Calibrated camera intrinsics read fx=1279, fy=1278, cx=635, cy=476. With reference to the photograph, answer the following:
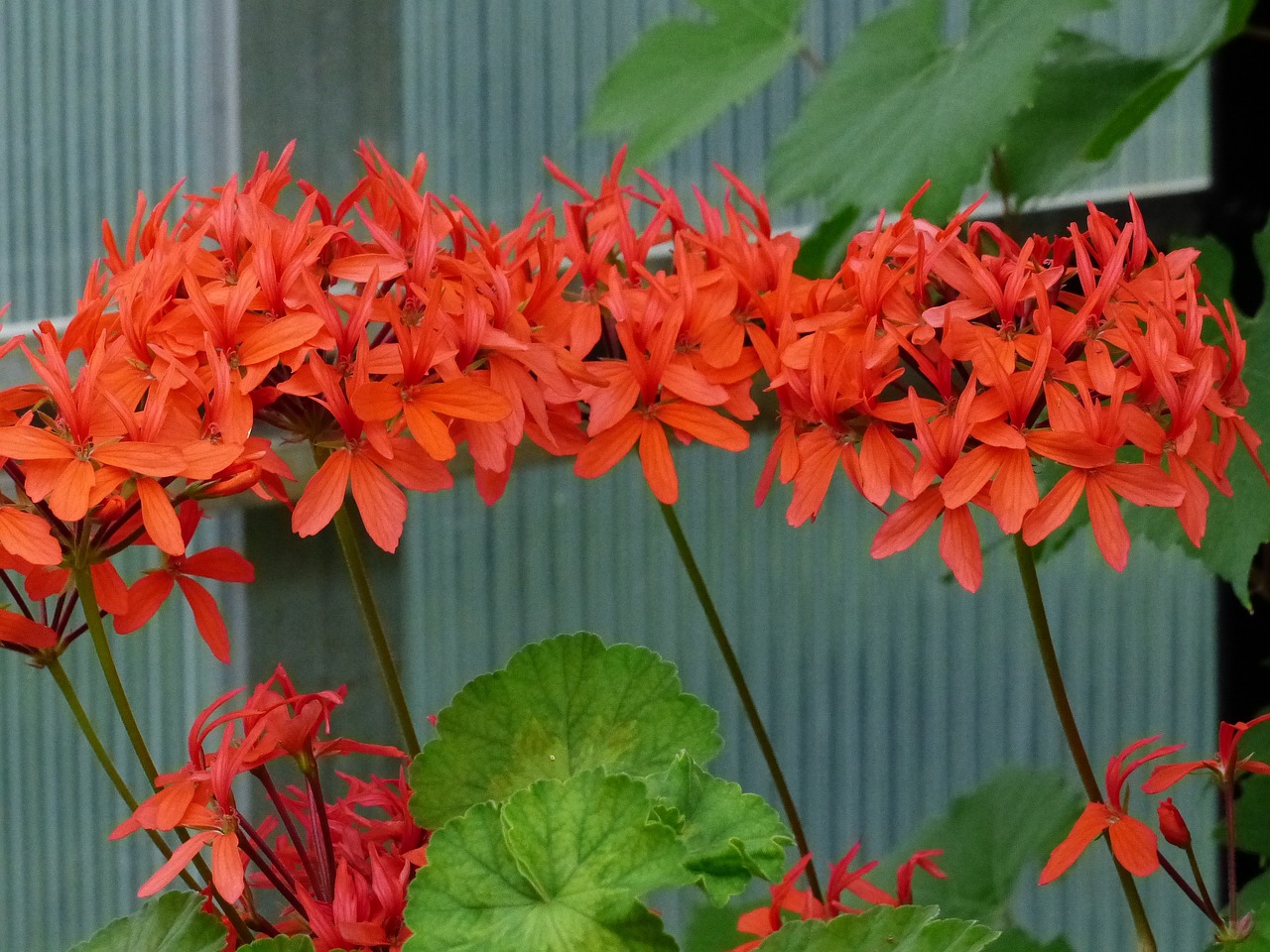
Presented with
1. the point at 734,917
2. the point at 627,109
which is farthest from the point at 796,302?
the point at 627,109

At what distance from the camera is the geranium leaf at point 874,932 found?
23 centimetres

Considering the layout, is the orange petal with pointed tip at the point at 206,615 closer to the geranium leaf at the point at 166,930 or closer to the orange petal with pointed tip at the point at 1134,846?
the geranium leaf at the point at 166,930

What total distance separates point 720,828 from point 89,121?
1.87 feet

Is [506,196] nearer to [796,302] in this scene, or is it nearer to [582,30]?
[582,30]

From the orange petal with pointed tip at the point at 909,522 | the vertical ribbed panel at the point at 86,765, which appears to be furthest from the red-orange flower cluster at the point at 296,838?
the vertical ribbed panel at the point at 86,765

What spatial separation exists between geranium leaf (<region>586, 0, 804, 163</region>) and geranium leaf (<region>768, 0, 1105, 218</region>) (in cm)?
8

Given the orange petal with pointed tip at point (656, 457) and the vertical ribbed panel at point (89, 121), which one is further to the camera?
the vertical ribbed panel at point (89, 121)

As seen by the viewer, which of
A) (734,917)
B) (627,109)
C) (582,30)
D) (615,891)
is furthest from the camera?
(582,30)

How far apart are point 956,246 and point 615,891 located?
0.15 metres

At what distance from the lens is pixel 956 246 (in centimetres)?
27

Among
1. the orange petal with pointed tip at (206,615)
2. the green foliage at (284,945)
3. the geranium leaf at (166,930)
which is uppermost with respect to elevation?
the orange petal with pointed tip at (206,615)

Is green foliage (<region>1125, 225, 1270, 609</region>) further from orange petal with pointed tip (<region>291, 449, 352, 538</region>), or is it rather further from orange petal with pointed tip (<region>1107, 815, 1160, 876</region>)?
orange petal with pointed tip (<region>291, 449, 352, 538</region>)

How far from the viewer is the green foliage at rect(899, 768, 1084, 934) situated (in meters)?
0.58

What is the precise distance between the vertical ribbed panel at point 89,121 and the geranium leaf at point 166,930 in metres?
0.45
